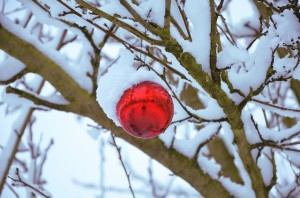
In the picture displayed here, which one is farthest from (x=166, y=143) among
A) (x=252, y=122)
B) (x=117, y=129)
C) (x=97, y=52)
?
(x=97, y=52)

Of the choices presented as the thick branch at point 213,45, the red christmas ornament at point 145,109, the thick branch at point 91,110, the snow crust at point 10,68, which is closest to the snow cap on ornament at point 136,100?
the red christmas ornament at point 145,109

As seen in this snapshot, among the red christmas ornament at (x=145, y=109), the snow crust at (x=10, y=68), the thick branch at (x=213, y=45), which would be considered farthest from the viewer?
the snow crust at (x=10, y=68)

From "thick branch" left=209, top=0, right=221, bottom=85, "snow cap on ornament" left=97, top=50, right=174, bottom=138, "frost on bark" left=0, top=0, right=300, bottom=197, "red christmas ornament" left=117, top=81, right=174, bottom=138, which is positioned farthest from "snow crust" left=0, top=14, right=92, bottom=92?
"thick branch" left=209, top=0, right=221, bottom=85

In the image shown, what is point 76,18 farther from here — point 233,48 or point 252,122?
point 252,122

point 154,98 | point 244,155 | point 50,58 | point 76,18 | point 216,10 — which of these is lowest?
point 154,98

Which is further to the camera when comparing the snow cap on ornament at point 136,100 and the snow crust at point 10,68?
the snow crust at point 10,68

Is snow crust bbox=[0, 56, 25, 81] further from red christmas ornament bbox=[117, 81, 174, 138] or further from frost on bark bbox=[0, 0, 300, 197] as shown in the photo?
red christmas ornament bbox=[117, 81, 174, 138]

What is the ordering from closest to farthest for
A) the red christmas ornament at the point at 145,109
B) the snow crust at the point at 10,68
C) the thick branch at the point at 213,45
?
the thick branch at the point at 213,45
the red christmas ornament at the point at 145,109
the snow crust at the point at 10,68

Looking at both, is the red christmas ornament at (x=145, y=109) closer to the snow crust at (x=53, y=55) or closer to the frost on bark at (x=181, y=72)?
the frost on bark at (x=181, y=72)
